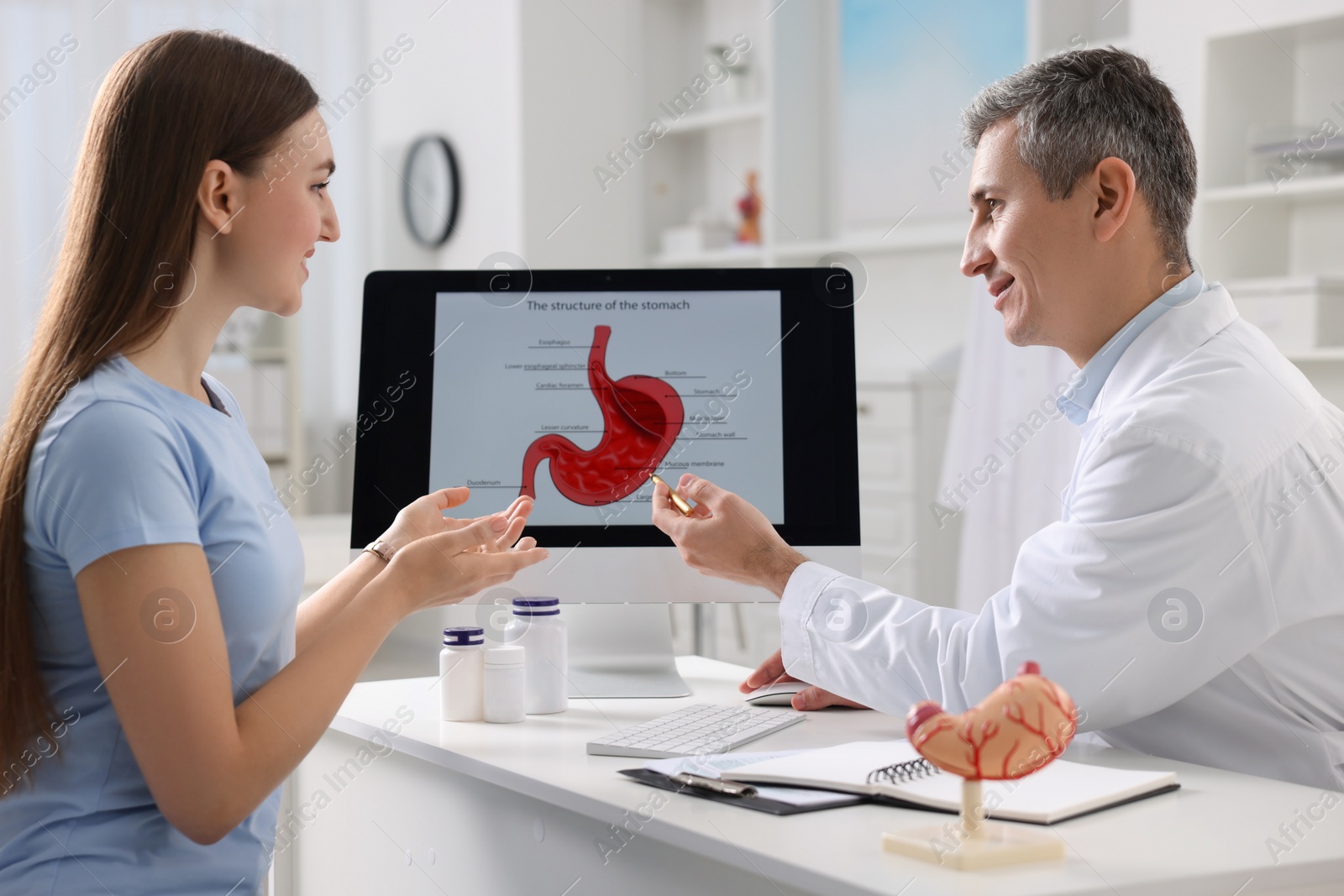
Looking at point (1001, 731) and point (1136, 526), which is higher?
point (1136, 526)

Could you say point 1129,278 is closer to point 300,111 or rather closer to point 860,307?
point 300,111

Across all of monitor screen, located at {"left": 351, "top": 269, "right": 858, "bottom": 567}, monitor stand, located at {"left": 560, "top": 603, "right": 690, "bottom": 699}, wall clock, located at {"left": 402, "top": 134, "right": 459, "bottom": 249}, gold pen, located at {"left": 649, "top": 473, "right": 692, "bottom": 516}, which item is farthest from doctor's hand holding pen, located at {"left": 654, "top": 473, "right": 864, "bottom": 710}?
wall clock, located at {"left": 402, "top": 134, "right": 459, "bottom": 249}

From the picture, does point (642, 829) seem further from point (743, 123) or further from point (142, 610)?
point (743, 123)

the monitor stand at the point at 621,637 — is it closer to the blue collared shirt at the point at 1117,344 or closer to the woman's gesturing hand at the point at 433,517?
the woman's gesturing hand at the point at 433,517

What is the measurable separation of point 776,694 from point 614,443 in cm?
39

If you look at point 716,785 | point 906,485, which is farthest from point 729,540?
point 906,485

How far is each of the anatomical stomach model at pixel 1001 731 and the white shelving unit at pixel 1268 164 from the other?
231 cm

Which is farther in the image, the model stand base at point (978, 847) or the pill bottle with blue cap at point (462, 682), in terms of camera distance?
the pill bottle with blue cap at point (462, 682)

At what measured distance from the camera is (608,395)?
1.67m

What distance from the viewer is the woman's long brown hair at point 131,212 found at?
1.12 meters

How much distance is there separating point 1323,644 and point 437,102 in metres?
4.19

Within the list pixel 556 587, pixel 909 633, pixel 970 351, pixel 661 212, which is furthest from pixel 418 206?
pixel 909 633

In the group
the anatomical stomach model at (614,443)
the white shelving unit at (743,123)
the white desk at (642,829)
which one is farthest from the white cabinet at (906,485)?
the anatomical stomach model at (614,443)

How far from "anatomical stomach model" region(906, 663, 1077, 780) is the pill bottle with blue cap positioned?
71 centimetres
